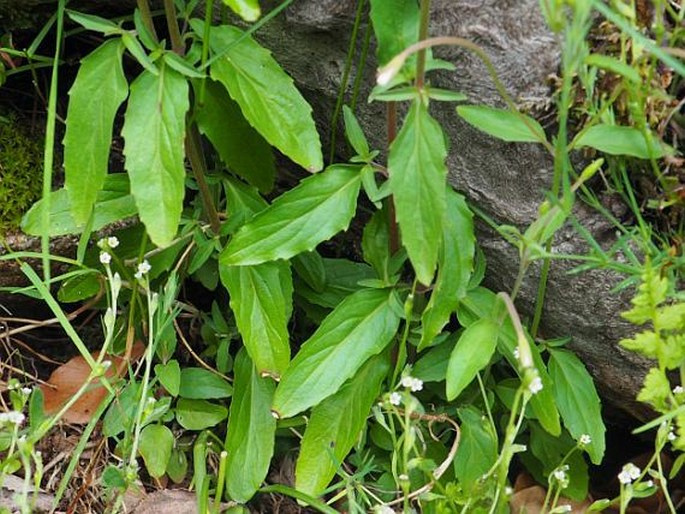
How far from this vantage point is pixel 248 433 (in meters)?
1.87

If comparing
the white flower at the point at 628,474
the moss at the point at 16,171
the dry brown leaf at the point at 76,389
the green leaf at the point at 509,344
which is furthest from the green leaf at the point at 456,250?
the moss at the point at 16,171

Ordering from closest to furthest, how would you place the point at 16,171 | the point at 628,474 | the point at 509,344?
the point at 628,474 → the point at 509,344 → the point at 16,171

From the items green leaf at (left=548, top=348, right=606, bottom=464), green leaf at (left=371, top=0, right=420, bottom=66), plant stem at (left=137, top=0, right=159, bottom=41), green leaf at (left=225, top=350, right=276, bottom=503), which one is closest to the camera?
green leaf at (left=371, top=0, right=420, bottom=66)

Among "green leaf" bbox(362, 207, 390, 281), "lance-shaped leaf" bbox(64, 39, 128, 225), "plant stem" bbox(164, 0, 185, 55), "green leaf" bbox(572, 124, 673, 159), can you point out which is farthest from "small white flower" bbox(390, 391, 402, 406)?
"plant stem" bbox(164, 0, 185, 55)

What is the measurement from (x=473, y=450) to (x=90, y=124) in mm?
979

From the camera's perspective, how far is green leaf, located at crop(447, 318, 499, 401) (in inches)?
61.2

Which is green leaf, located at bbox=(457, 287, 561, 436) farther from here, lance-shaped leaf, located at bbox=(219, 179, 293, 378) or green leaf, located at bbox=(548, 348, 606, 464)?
lance-shaped leaf, located at bbox=(219, 179, 293, 378)

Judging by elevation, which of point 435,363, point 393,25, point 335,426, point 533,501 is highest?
point 393,25

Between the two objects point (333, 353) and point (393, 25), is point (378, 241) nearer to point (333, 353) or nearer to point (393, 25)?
point (333, 353)

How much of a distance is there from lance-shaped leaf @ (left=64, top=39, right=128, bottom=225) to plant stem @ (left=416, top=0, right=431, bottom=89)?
1.73 ft

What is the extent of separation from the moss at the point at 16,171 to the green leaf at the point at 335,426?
0.85 meters

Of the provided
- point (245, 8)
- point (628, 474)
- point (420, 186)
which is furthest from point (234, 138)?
point (628, 474)

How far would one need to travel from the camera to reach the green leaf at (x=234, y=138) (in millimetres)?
1768

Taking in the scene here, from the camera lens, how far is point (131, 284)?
1858mm
